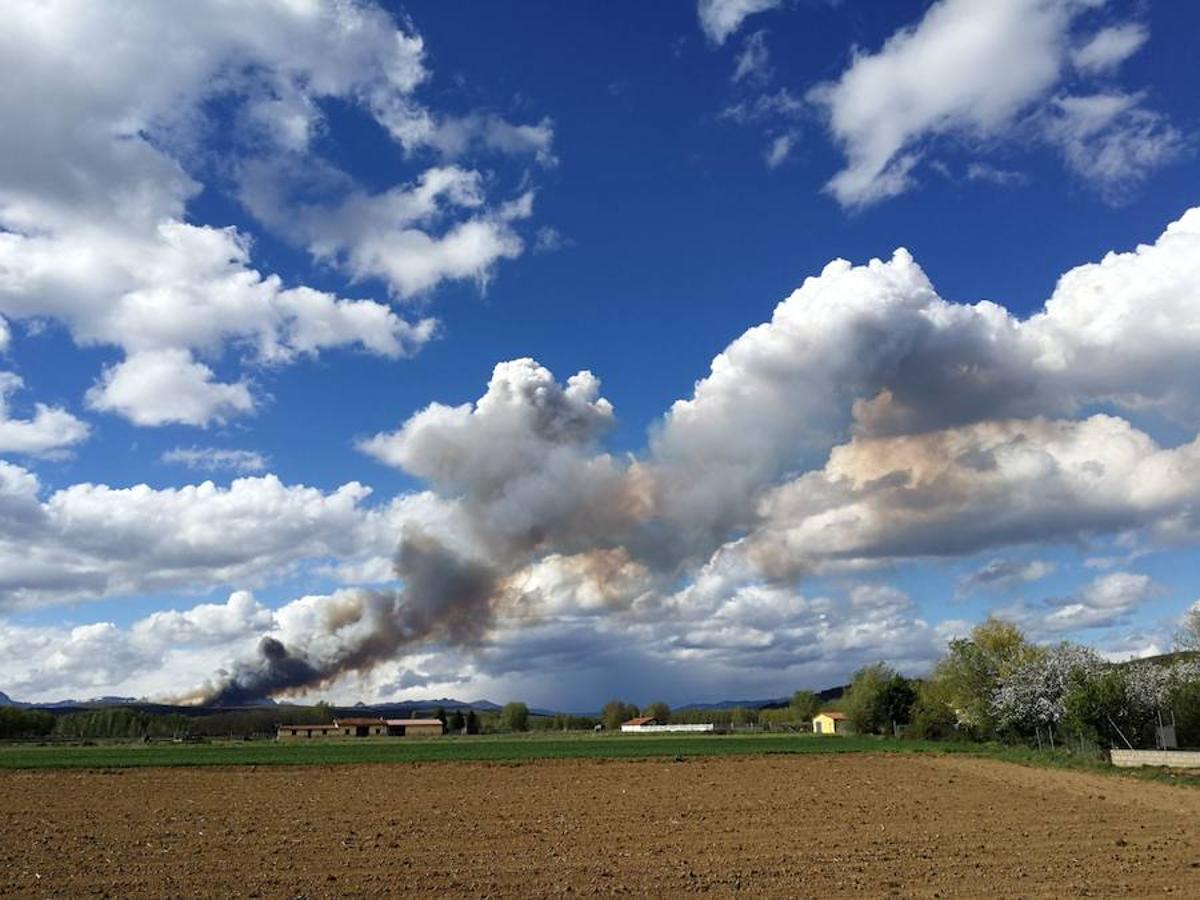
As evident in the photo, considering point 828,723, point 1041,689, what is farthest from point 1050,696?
point 828,723

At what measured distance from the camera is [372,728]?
187m

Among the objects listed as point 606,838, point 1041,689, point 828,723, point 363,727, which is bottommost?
point 606,838

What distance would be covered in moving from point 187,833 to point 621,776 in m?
32.0

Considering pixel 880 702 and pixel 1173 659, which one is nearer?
pixel 1173 659

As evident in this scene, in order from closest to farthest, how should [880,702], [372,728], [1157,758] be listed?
[1157,758]
[880,702]
[372,728]

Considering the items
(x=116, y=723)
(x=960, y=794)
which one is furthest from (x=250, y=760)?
(x=116, y=723)

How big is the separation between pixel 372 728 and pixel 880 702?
341ft

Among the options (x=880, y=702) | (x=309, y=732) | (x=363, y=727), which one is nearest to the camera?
(x=880, y=702)

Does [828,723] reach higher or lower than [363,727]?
lower

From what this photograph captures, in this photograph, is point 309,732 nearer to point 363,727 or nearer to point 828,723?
point 363,727

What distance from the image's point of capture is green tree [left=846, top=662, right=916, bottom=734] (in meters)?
122

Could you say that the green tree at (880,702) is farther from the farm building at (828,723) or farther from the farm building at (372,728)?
the farm building at (372,728)

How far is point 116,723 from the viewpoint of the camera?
198875 mm

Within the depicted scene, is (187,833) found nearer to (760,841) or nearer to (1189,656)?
(760,841)
